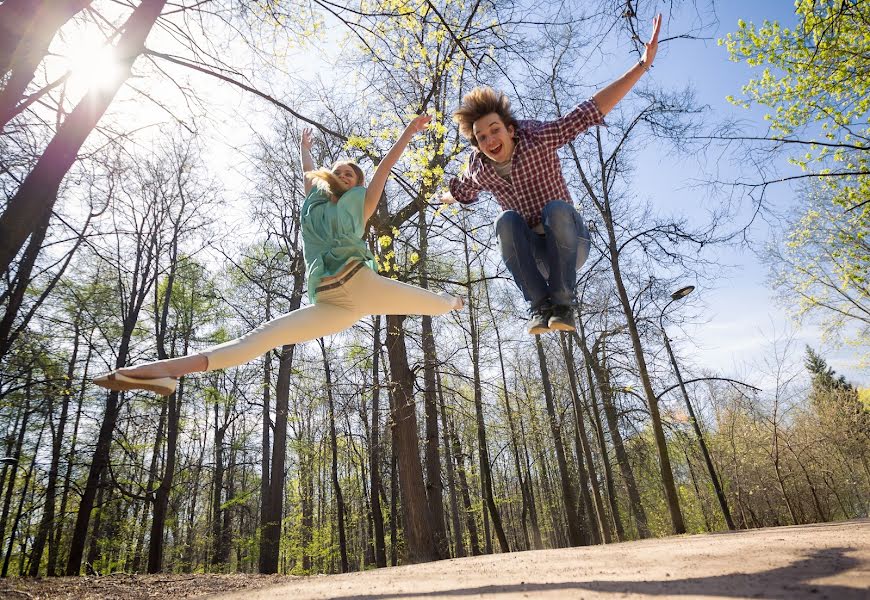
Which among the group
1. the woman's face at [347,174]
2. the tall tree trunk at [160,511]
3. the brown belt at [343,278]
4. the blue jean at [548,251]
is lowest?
the tall tree trunk at [160,511]

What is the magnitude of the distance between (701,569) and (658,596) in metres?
0.71

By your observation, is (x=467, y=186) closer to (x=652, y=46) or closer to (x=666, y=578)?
(x=652, y=46)

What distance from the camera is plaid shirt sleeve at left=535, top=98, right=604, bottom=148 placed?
3.03 meters

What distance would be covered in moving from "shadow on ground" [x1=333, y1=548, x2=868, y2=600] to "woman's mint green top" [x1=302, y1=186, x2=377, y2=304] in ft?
5.89

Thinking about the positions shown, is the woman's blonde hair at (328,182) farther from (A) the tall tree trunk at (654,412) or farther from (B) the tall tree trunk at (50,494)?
(B) the tall tree trunk at (50,494)

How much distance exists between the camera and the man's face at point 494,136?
3.13 metres

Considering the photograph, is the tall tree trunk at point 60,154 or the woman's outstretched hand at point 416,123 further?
the woman's outstretched hand at point 416,123

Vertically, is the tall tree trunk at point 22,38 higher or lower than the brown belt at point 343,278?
higher

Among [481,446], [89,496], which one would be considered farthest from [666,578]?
[89,496]

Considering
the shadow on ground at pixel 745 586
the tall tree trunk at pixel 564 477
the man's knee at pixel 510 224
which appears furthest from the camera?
the tall tree trunk at pixel 564 477

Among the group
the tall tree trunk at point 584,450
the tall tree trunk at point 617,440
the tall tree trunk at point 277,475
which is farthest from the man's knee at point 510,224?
the tall tree trunk at point 617,440

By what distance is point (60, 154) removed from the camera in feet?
9.87

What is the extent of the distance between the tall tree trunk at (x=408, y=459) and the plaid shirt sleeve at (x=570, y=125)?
431 centimetres

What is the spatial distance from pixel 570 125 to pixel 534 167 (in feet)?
1.14
